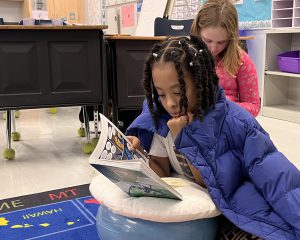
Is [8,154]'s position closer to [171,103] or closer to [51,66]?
[51,66]

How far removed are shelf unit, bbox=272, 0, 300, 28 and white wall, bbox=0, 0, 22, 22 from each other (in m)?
3.44

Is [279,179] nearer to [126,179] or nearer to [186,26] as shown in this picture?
[126,179]

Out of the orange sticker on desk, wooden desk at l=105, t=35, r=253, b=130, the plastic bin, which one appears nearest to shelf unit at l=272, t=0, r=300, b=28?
the plastic bin

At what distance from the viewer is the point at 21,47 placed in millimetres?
2047

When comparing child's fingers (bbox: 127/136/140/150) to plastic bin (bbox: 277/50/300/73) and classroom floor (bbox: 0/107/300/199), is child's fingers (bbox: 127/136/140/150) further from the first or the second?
plastic bin (bbox: 277/50/300/73)

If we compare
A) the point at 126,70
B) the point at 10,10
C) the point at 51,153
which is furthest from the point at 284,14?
the point at 10,10

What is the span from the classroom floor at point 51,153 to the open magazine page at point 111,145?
82 centimetres

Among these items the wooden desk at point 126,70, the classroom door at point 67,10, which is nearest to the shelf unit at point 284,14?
the wooden desk at point 126,70

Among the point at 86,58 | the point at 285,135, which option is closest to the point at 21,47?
the point at 86,58

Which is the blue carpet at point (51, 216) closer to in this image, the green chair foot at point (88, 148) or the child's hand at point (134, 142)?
the child's hand at point (134, 142)

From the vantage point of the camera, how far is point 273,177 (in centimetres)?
96

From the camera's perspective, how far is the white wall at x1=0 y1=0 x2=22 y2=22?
199 inches

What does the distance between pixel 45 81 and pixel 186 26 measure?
3.77ft

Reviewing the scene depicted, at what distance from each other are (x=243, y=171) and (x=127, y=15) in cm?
440
